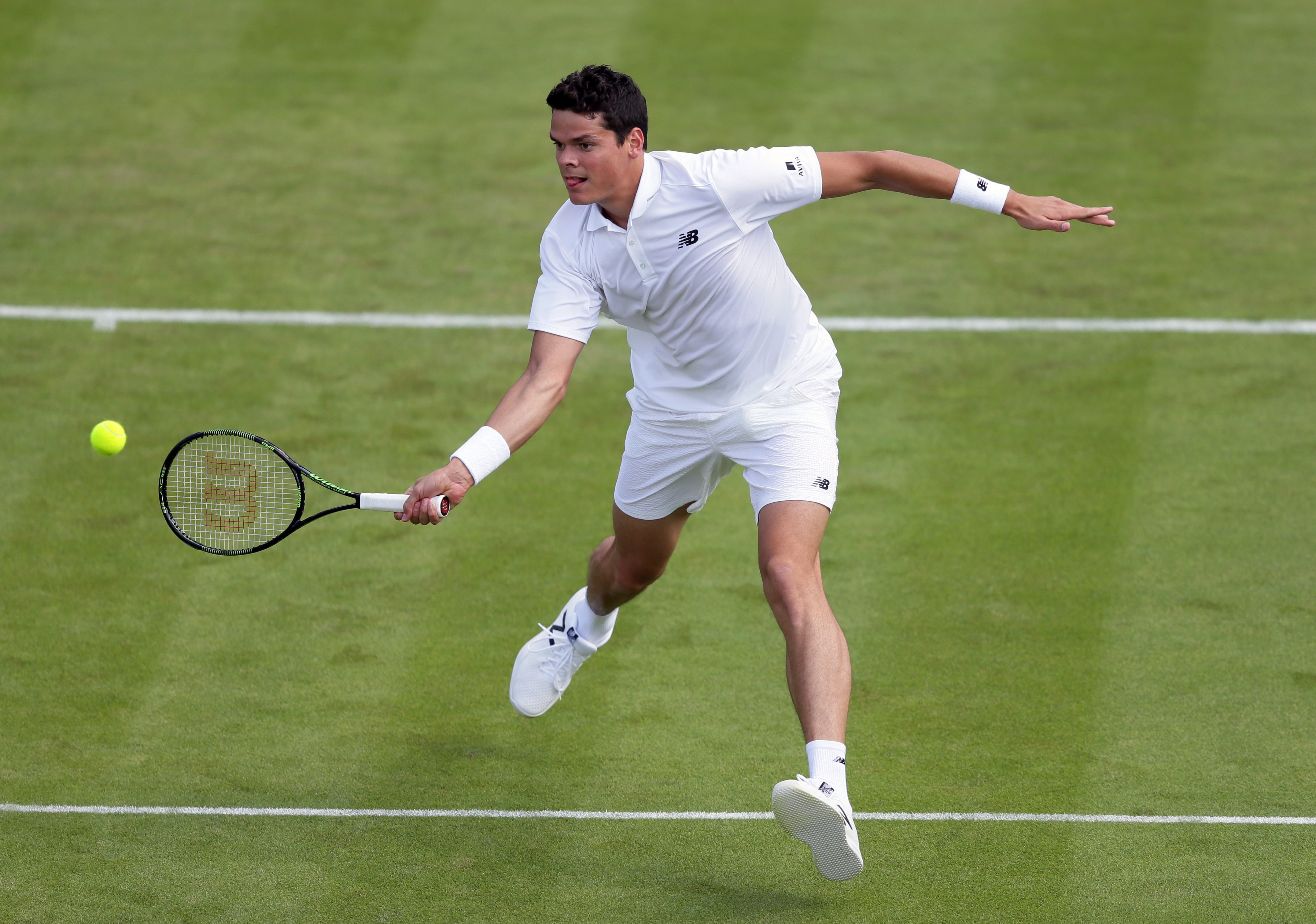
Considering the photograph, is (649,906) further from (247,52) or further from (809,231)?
(247,52)

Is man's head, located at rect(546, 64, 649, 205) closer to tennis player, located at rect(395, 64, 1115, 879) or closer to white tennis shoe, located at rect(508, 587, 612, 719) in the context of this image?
tennis player, located at rect(395, 64, 1115, 879)

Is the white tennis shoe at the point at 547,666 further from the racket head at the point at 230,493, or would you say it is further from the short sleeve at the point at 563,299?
the short sleeve at the point at 563,299

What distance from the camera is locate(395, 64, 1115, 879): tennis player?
5.01m

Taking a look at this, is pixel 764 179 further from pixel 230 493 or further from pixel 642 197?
pixel 230 493

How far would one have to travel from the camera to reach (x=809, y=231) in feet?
35.3

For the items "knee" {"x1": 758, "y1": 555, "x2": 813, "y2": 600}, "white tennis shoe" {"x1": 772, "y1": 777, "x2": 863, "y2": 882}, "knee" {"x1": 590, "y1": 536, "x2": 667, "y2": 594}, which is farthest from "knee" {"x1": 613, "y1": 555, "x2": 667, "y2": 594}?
"white tennis shoe" {"x1": 772, "y1": 777, "x2": 863, "y2": 882}

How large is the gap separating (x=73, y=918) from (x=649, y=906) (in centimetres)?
174

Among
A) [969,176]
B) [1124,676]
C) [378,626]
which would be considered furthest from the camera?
[378,626]

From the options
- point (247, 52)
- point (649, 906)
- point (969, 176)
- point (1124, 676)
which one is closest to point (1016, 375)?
point (1124, 676)

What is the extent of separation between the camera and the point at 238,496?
6312 millimetres

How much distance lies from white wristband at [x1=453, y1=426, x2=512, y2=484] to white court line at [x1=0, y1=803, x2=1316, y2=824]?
4.33ft

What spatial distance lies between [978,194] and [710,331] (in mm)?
980

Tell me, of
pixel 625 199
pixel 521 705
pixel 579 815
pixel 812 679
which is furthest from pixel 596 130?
pixel 579 815

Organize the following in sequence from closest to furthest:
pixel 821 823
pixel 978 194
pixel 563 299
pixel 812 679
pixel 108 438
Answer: pixel 821 823 → pixel 812 679 → pixel 563 299 → pixel 978 194 → pixel 108 438
